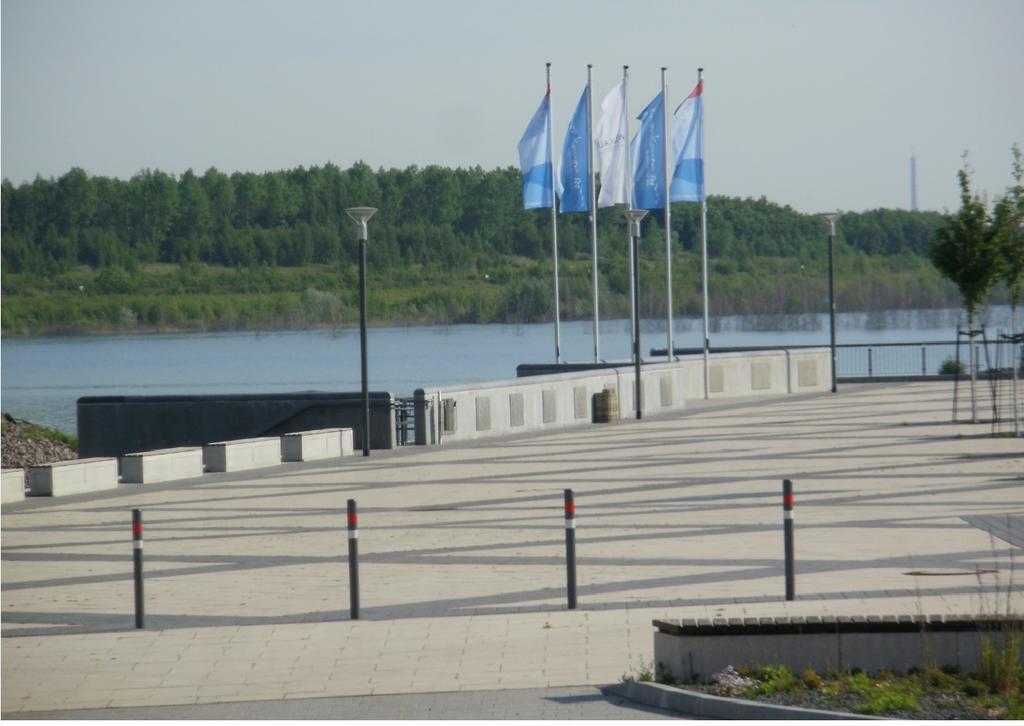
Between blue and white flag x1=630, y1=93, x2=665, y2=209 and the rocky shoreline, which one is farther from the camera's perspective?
blue and white flag x1=630, y1=93, x2=665, y2=209

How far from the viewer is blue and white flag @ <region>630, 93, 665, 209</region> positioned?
3975cm

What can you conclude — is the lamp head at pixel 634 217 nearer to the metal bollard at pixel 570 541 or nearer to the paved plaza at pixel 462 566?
the paved plaza at pixel 462 566

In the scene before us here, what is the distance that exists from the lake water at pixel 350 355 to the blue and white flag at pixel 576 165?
64.3 feet

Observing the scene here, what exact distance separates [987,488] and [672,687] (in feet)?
34.9

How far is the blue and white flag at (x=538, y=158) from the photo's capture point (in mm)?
39031

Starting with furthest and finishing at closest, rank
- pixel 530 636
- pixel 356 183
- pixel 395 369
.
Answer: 1. pixel 356 183
2. pixel 395 369
3. pixel 530 636

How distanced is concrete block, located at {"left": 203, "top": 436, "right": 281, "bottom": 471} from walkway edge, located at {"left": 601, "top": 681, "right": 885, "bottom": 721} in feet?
47.1

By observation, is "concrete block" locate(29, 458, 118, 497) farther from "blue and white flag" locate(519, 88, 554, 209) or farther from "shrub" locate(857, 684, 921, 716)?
"blue and white flag" locate(519, 88, 554, 209)

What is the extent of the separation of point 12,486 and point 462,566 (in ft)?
27.5

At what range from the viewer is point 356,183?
115062mm

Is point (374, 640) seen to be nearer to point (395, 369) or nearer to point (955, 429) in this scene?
point (955, 429)

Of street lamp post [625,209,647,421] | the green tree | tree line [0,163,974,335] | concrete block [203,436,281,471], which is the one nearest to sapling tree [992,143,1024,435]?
the green tree

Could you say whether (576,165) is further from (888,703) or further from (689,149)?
(888,703)

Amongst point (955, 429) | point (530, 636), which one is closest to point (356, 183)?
point (955, 429)
